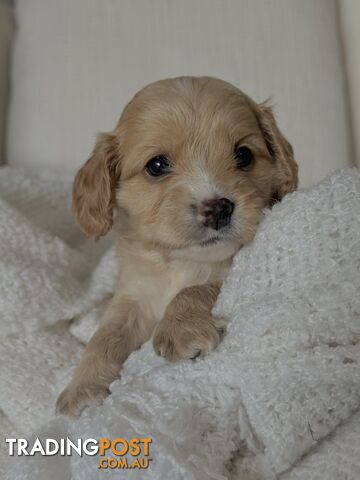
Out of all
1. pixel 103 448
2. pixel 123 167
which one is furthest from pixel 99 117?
pixel 103 448

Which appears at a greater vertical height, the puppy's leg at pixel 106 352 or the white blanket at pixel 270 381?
the white blanket at pixel 270 381

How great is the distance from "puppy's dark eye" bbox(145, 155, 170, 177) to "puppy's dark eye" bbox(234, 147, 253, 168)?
0.61 ft

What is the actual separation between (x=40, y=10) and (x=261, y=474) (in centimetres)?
257

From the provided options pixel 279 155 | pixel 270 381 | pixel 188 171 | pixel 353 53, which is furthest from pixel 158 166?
pixel 353 53

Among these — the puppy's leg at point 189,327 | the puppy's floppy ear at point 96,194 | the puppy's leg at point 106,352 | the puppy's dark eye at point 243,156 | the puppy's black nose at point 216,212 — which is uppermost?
the puppy's dark eye at point 243,156

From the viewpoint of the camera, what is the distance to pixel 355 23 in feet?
8.87

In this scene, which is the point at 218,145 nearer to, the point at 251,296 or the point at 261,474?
the point at 251,296

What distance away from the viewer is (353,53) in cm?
272

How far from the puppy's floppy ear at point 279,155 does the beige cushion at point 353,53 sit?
992 mm

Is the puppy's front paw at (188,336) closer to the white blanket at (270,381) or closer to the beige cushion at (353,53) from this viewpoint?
the white blanket at (270,381)

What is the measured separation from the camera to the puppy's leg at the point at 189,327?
129 centimetres

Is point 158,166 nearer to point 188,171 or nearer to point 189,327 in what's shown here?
point 188,171

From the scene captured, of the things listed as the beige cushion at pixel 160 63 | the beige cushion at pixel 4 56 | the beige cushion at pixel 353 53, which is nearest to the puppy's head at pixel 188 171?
the beige cushion at pixel 160 63

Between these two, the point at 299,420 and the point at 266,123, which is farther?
the point at 266,123
